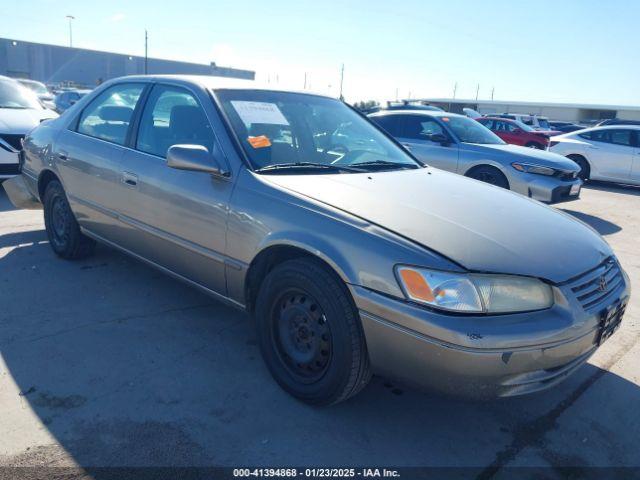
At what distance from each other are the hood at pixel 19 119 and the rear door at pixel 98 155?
124 inches

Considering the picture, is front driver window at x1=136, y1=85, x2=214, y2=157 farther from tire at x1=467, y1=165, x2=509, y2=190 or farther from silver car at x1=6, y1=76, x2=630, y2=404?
tire at x1=467, y1=165, x2=509, y2=190

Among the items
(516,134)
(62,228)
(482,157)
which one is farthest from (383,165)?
(516,134)

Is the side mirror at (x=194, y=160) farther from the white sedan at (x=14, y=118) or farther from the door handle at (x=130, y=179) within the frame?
the white sedan at (x=14, y=118)

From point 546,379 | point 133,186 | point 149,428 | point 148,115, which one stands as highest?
point 148,115

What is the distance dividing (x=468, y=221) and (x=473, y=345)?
0.74 meters

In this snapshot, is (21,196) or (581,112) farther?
(581,112)

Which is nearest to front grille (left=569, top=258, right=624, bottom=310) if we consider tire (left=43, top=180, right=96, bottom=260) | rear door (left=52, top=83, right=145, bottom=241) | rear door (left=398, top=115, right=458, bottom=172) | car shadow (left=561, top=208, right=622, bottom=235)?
rear door (left=52, top=83, right=145, bottom=241)

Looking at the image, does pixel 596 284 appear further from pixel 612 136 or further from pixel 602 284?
pixel 612 136

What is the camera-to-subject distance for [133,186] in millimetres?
3518

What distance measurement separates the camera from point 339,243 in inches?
92.7

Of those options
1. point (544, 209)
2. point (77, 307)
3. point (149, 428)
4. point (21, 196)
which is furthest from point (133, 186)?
point (544, 209)

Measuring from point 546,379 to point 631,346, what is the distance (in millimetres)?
1775

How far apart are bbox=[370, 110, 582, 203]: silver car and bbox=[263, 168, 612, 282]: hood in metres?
4.51

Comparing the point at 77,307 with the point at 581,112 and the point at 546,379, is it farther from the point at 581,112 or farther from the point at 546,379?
the point at 581,112
